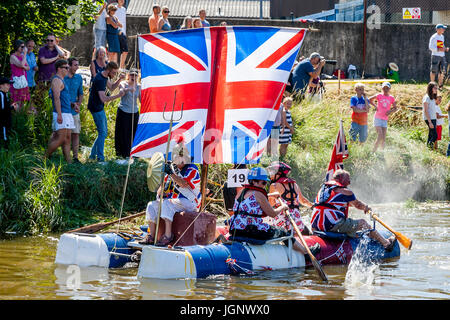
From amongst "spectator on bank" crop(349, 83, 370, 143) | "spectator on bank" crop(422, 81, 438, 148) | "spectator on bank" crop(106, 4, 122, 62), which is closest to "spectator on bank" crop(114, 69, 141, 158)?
"spectator on bank" crop(106, 4, 122, 62)

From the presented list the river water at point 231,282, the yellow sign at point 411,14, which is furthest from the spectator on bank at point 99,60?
the yellow sign at point 411,14

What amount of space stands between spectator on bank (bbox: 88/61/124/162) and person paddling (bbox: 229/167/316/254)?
4.40m

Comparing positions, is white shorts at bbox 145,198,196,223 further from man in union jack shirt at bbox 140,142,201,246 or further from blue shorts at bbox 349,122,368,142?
blue shorts at bbox 349,122,368,142

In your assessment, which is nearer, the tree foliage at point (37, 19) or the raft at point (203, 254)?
the raft at point (203, 254)

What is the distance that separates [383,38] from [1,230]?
44.5 ft

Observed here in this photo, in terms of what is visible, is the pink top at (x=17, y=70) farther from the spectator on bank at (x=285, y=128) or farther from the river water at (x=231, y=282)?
the spectator on bank at (x=285, y=128)

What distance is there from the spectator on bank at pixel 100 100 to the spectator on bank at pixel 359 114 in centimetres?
521

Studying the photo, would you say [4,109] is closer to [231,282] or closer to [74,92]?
[74,92]

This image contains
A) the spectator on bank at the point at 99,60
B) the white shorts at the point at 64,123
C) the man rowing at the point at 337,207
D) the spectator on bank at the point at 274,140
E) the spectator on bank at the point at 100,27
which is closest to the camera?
the man rowing at the point at 337,207

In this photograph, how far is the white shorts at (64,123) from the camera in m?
13.0

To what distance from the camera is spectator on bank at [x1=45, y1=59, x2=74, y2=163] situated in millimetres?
12773

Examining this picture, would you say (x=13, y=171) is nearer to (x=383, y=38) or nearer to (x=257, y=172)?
(x=257, y=172)
